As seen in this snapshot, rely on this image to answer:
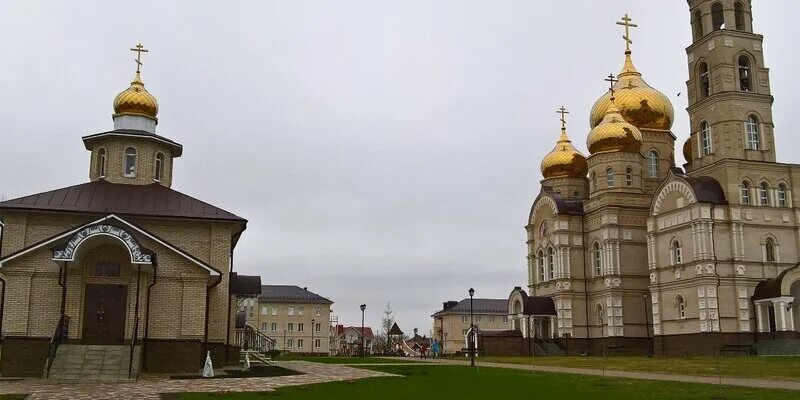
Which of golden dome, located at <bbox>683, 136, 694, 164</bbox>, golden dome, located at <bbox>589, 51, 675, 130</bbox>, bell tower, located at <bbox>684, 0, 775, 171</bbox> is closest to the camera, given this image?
bell tower, located at <bbox>684, 0, 775, 171</bbox>

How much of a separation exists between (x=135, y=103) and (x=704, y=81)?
30191 mm

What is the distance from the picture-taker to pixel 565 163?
55656 millimetres

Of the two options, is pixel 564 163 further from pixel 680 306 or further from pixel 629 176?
pixel 680 306

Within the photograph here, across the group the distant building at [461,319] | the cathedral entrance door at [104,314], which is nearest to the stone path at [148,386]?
the cathedral entrance door at [104,314]

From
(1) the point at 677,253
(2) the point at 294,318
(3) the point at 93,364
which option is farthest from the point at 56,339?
(2) the point at 294,318

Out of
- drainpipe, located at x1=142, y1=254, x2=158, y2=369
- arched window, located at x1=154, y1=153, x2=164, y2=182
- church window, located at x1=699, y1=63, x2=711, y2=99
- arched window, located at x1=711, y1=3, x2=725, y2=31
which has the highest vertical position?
arched window, located at x1=711, y1=3, x2=725, y2=31

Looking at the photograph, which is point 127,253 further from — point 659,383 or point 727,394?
point 727,394

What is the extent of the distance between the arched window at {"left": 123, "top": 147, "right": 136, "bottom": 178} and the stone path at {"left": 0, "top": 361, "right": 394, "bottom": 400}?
1003 cm

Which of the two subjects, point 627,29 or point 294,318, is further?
point 294,318

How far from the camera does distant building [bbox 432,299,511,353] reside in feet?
286

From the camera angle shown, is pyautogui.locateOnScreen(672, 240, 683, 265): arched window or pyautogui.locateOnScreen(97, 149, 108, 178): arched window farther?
pyautogui.locateOnScreen(672, 240, 683, 265): arched window

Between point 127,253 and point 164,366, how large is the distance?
372 centimetres

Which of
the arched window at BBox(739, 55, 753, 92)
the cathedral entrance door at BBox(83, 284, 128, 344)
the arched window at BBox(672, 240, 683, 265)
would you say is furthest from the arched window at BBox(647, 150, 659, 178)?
the cathedral entrance door at BBox(83, 284, 128, 344)

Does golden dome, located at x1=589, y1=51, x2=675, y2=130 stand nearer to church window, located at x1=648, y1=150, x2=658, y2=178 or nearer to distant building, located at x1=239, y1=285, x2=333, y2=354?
church window, located at x1=648, y1=150, x2=658, y2=178
